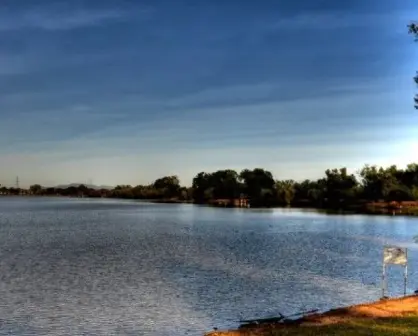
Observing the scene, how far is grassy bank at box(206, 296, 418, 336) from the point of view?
68.6 feet

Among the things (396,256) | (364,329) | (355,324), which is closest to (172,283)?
(396,256)

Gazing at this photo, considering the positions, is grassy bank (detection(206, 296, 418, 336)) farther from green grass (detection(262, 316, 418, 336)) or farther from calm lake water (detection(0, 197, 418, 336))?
calm lake water (detection(0, 197, 418, 336))

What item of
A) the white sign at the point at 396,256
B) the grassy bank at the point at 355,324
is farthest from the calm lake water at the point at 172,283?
the grassy bank at the point at 355,324

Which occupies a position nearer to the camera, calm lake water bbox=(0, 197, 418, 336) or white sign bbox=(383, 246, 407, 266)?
calm lake water bbox=(0, 197, 418, 336)

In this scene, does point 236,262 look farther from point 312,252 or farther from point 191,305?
point 191,305

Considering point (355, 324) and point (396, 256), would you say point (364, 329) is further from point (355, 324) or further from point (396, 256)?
point (396, 256)

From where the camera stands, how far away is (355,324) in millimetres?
22438

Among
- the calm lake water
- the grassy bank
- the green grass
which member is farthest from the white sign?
the green grass

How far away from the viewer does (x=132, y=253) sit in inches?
2372

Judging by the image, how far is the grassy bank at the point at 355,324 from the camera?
20.9m

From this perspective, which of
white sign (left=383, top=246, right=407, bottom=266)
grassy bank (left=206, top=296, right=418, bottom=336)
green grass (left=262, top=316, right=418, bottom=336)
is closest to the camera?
green grass (left=262, top=316, right=418, bottom=336)

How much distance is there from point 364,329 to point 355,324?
3.77 ft

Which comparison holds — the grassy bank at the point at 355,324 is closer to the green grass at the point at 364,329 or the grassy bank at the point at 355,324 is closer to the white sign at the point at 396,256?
the green grass at the point at 364,329

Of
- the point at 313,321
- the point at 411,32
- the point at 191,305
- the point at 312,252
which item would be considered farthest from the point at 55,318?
the point at 312,252
